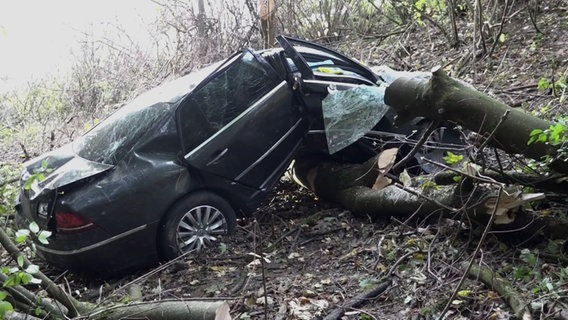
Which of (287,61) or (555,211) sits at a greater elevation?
(287,61)

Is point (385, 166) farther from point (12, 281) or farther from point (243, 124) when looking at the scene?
point (12, 281)

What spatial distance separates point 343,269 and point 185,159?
1.84m

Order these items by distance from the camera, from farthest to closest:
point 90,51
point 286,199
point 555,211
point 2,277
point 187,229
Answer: point 90,51, point 286,199, point 187,229, point 555,211, point 2,277

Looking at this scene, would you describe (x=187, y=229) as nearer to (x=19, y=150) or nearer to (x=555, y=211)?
(x=555, y=211)

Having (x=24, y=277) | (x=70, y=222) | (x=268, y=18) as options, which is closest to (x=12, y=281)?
(x=24, y=277)

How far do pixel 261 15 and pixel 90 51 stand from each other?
445 cm

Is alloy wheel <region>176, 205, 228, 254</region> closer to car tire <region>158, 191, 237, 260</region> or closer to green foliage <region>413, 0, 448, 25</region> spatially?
car tire <region>158, 191, 237, 260</region>

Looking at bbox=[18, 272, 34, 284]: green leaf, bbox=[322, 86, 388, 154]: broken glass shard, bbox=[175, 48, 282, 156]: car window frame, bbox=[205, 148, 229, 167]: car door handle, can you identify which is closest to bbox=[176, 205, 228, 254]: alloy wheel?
bbox=[205, 148, 229, 167]: car door handle

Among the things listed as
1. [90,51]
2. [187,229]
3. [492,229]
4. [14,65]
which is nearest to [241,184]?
[187,229]

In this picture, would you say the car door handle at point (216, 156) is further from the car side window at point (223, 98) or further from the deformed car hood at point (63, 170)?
the deformed car hood at point (63, 170)

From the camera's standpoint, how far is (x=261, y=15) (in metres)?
11.4

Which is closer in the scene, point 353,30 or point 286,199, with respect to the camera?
point 286,199

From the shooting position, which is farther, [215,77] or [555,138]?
[215,77]

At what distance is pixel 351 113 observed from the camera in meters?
5.60
